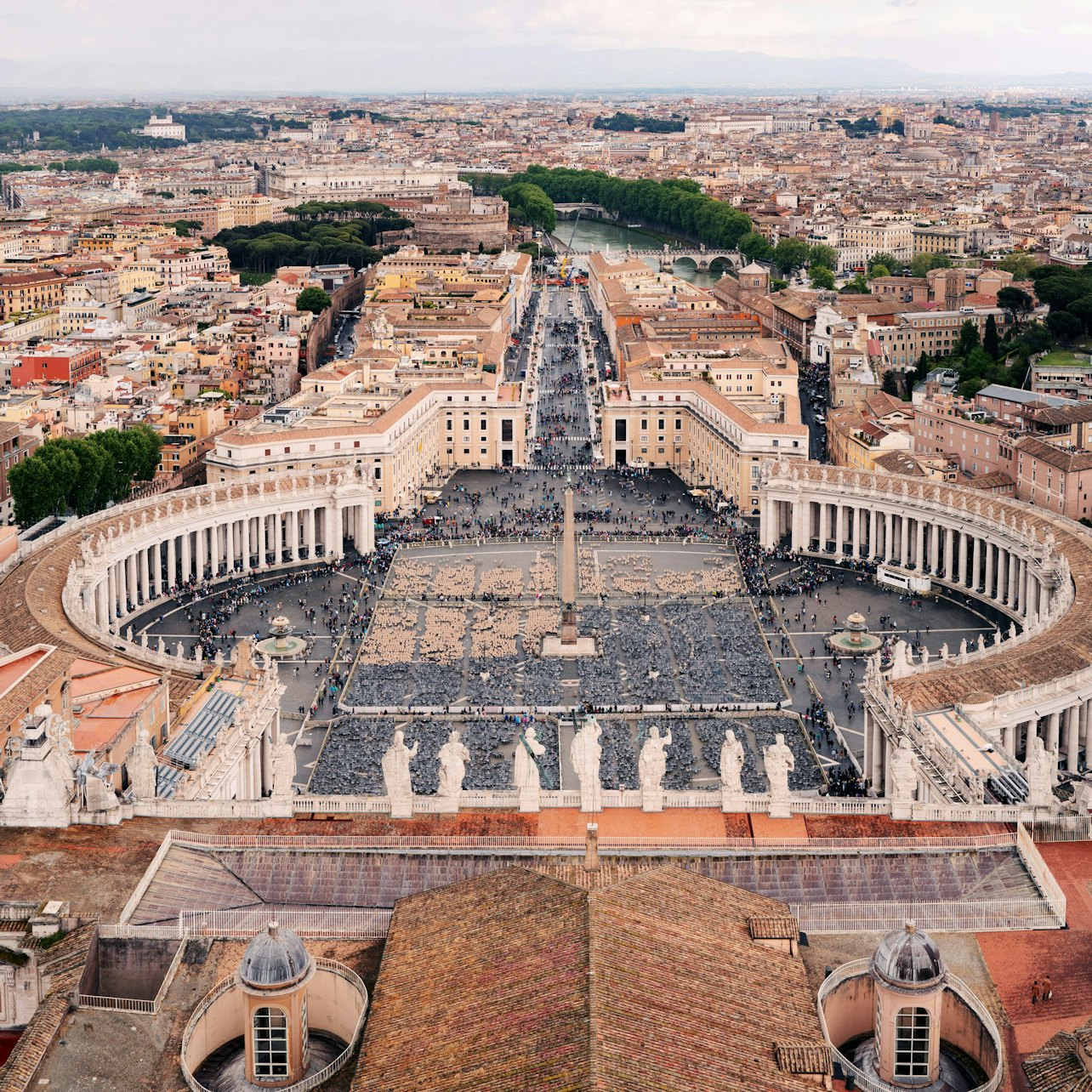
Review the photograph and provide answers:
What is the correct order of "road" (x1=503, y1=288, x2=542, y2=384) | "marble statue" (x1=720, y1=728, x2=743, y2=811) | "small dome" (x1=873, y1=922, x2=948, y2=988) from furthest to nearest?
"road" (x1=503, y1=288, x2=542, y2=384) < "marble statue" (x1=720, y1=728, x2=743, y2=811) < "small dome" (x1=873, y1=922, x2=948, y2=988)

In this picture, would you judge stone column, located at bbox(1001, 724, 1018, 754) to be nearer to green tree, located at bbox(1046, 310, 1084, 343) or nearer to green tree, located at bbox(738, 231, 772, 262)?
green tree, located at bbox(1046, 310, 1084, 343)

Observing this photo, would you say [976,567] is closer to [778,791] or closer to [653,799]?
[778,791]

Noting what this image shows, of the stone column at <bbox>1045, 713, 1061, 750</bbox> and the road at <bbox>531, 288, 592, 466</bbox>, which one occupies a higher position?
the stone column at <bbox>1045, 713, 1061, 750</bbox>

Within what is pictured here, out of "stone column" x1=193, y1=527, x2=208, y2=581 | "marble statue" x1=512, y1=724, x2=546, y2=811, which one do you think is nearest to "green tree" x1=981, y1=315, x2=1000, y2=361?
"stone column" x1=193, y1=527, x2=208, y2=581

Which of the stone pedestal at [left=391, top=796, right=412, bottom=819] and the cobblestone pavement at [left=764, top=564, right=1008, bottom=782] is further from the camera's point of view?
the cobblestone pavement at [left=764, top=564, right=1008, bottom=782]

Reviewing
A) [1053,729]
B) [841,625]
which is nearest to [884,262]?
[841,625]

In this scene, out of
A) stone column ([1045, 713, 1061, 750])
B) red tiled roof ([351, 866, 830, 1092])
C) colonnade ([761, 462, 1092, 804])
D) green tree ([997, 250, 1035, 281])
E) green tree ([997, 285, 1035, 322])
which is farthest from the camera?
green tree ([997, 250, 1035, 281])

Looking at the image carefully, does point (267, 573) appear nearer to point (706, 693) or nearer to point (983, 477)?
point (706, 693)
